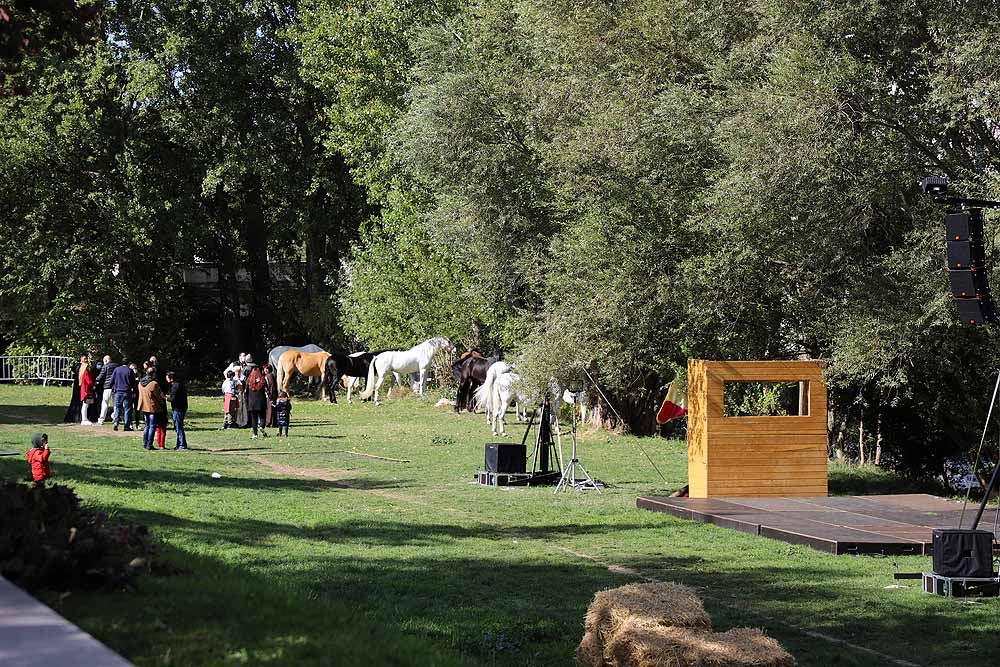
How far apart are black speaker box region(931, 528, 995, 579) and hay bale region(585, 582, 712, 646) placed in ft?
15.0

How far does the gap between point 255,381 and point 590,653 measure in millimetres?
22670

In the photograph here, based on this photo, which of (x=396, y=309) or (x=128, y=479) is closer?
(x=128, y=479)

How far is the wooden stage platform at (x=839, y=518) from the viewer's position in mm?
15117

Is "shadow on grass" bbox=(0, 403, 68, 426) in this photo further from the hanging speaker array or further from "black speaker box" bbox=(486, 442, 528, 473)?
the hanging speaker array

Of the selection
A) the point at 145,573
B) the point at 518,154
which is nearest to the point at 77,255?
the point at 518,154

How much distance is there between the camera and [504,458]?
21.7 m

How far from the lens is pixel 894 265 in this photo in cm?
2006

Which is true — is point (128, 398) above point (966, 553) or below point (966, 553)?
above

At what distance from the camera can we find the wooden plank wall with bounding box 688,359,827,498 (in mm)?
19719

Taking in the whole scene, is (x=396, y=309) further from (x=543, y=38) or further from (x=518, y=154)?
(x=543, y=38)

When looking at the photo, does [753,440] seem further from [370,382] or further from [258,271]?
[258,271]

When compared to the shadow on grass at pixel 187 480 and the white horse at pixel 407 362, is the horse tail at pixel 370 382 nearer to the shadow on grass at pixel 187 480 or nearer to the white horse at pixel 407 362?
the white horse at pixel 407 362

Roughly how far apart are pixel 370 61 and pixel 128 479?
89.8ft

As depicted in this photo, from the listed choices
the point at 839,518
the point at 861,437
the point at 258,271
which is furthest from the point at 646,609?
the point at 258,271
